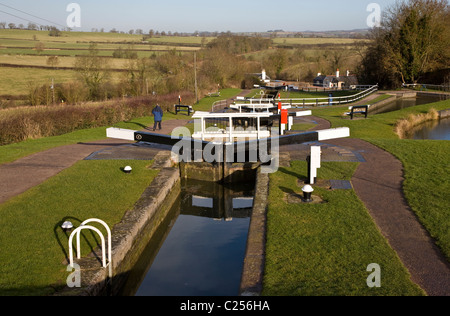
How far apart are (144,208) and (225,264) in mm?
2166

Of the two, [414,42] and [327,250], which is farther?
[414,42]

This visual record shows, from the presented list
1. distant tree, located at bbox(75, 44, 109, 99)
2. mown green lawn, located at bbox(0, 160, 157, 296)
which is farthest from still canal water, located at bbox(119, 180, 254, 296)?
distant tree, located at bbox(75, 44, 109, 99)

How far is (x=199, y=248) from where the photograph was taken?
30.8 ft

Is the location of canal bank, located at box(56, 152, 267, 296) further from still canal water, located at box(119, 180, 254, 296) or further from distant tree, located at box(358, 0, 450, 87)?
distant tree, located at box(358, 0, 450, 87)

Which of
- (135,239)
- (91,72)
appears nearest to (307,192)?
(135,239)

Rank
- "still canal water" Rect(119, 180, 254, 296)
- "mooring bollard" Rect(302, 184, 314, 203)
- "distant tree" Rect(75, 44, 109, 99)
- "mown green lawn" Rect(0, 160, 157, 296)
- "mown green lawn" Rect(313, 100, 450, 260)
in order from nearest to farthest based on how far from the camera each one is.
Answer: "mown green lawn" Rect(0, 160, 157, 296) < "still canal water" Rect(119, 180, 254, 296) < "mown green lawn" Rect(313, 100, 450, 260) < "mooring bollard" Rect(302, 184, 314, 203) < "distant tree" Rect(75, 44, 109, 99)

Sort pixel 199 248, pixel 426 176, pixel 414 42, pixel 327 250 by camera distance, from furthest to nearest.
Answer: pixel 414 42 < pixel 426 176 < pixel 199 248 < pixel 327 250

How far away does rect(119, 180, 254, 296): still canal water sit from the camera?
25.2ft

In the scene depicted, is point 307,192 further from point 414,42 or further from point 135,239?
point 414,42

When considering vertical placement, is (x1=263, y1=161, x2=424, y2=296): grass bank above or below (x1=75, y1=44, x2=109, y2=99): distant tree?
below

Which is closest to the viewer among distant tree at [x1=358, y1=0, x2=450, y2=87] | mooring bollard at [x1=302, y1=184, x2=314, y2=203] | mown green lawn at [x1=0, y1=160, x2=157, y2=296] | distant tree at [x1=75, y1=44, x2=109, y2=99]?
mown green lawn at [x1=0, y1=160, x2=157, y2=296]

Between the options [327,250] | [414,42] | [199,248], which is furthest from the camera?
[414,42]

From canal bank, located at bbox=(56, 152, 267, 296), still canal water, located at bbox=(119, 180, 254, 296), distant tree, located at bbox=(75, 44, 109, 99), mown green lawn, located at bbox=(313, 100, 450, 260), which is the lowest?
still canal water, located at bbox=(119, 180, 254, 296)
